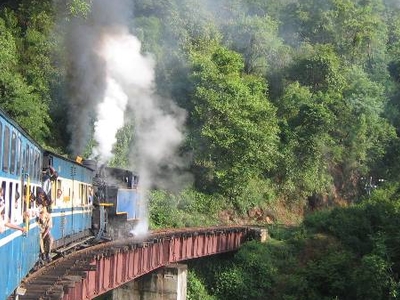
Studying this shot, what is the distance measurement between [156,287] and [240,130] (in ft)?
52.8

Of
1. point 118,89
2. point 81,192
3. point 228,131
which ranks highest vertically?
point 118,89

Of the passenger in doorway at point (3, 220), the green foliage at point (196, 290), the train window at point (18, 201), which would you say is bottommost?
the green foliage at point (196, 290)

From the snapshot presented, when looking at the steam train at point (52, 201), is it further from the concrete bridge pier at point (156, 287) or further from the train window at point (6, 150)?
the concrete bridge pier at point (156, 287)

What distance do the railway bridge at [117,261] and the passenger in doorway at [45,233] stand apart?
330 millimetres

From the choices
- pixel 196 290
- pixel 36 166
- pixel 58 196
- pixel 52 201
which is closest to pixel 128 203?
pixel 196 290

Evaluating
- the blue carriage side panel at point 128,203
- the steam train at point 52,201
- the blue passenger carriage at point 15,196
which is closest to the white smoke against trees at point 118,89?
the blue carriage side panel at point 128,203

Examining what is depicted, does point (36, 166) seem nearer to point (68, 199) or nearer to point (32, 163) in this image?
point (32, 163)

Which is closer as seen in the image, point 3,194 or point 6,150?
point 3,194

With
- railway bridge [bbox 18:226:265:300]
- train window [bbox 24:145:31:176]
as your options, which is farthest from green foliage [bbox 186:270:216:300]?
train window [bbox 24:145:31:176]

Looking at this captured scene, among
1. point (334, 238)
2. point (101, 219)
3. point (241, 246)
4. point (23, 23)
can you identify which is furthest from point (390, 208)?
point (23, 23)

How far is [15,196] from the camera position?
857 centimetres

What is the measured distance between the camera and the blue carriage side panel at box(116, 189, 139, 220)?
22500 mm

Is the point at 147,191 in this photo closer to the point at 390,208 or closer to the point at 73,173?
the point at 390,208

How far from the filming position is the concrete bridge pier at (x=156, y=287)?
25.0 m
